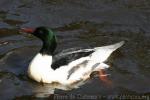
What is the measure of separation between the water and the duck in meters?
0.24

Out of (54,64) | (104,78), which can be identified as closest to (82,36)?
(104,78)

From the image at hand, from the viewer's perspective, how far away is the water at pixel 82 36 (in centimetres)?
1167

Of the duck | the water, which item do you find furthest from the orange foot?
the duck

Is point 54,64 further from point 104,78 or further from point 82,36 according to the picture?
point 82,36

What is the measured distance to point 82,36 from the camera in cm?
1403

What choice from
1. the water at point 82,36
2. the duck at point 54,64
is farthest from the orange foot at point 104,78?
the duck at point 54,64

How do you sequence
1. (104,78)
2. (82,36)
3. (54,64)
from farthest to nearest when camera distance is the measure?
(82,36) → (104,78) → (54,64)

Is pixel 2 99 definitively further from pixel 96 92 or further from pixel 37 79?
pixel 96 92

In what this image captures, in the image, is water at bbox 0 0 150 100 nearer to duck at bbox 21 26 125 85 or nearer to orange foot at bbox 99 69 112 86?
orange foot at bbox 99 69 112 86

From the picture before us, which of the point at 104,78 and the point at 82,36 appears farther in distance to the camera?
the point at 82,36

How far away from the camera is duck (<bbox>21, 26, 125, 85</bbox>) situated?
1162 cm

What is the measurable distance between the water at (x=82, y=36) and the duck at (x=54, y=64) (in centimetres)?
24

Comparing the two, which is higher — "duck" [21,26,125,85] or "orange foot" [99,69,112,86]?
"duck" [21,26,125,85]

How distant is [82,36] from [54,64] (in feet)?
8.32
